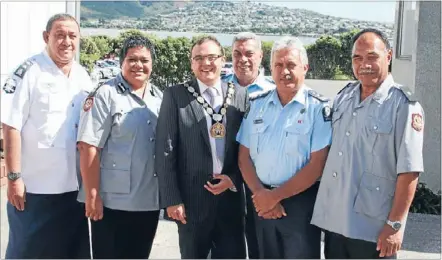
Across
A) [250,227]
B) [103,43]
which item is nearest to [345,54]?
[103,43]

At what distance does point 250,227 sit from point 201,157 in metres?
0.60

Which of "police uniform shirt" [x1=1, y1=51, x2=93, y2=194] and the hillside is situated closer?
"police uniform shirt" [x1=1, y1=51, x2=93, y2=194]

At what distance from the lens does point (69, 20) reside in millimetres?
3047

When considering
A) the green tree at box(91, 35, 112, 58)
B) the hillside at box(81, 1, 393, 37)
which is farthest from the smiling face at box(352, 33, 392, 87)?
the green tree at box(91, 35, 112, 58)

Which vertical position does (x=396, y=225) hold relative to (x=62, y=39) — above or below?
below

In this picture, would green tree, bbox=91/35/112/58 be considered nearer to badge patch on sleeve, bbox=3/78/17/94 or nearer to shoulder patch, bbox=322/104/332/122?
badge patch on sleeve, bbox=3/78/17/94

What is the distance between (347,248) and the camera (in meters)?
2.61

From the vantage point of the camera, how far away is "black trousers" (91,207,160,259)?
2.96 m

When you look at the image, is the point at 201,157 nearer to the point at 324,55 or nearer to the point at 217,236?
the point at 217,236

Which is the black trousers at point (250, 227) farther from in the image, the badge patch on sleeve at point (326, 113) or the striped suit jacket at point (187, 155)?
the badge patch on sleeve at point (326, 113)

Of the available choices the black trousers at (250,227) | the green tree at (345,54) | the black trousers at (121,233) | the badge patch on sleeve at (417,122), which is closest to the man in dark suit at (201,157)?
the black trousers at (250,227)

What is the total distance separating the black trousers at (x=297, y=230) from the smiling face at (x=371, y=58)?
0.64 metres

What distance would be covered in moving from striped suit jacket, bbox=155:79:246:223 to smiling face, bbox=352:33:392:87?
76 centimetres

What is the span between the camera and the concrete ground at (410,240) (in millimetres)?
4464
